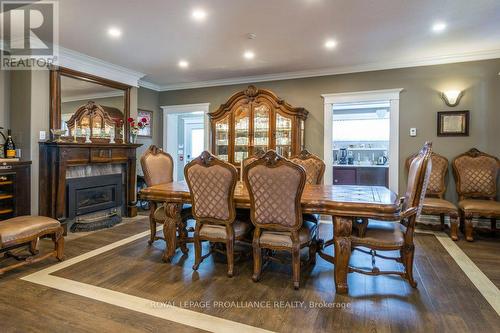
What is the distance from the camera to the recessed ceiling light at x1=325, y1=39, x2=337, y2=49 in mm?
3584

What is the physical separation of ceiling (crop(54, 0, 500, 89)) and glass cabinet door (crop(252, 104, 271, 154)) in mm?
693

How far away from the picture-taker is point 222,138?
5.21m

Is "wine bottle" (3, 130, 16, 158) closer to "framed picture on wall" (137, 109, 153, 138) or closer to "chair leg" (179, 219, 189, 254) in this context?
"framed picture on wall" (137, 109, 153, 138)

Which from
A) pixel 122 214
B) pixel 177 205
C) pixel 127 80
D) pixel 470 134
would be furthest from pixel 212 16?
pixel 470 134

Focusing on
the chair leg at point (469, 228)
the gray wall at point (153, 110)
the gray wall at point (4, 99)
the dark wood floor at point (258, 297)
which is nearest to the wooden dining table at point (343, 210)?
the dark wood floor at point (258, 297)

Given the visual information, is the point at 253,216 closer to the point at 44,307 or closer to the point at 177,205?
the point at 177,205

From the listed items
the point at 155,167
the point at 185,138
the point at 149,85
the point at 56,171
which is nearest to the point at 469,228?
the point at 155,167

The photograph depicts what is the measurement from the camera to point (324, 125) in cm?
490

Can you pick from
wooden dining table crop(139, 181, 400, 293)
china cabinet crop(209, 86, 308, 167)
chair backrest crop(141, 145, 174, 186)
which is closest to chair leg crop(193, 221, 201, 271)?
wooden dining table crop(139, 181, 400, 293)

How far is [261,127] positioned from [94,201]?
9.61ft

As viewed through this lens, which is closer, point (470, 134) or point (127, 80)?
point (470, 134)

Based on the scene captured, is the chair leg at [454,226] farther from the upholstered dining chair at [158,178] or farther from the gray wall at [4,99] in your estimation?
the gray wall at [4,99]

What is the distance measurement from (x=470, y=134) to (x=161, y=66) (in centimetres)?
A: 484

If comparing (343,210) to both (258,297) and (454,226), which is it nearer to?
(258,297)
